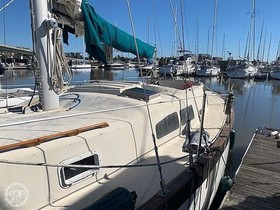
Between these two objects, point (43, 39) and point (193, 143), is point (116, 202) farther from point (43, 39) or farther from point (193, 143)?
point (43, 39)

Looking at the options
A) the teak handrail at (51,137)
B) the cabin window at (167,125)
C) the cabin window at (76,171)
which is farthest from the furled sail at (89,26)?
the cabin window at (76,171)

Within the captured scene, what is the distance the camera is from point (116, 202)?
3779 millimetres

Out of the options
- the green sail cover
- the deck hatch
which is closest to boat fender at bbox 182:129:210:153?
the deck hatch

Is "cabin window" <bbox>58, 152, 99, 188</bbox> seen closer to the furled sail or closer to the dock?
the furled sail

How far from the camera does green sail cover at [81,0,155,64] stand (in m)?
5.68

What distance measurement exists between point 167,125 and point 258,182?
406 centimetres

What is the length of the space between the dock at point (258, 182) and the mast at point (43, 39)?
5460 mm

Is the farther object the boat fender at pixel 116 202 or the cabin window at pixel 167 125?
the cabin window at pixel 167 125

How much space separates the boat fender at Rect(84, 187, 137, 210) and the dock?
4.57 meters

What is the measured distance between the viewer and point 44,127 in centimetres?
459

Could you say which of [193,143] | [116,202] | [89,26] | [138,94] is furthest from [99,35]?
[116,202]

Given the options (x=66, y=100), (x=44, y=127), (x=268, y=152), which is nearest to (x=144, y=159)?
(x=44, y=127)

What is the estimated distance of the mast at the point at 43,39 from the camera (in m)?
5.18

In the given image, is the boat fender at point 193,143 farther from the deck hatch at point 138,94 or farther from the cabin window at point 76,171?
the cabin window at point 76,171
